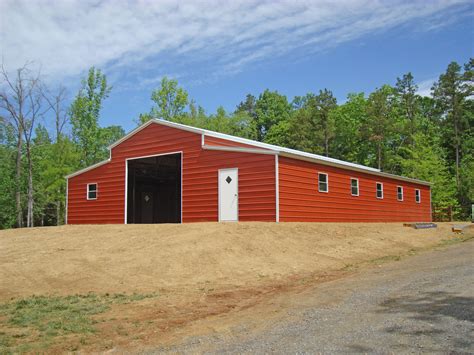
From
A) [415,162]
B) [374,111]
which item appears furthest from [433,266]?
[374,111]

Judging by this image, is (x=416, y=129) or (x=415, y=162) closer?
(x=415, y=162)

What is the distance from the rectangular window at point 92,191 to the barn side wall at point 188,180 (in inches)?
8.6

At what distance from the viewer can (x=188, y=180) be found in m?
19.4

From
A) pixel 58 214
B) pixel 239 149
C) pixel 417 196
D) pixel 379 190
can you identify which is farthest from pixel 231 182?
pixel 58 214

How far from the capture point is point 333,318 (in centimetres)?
648

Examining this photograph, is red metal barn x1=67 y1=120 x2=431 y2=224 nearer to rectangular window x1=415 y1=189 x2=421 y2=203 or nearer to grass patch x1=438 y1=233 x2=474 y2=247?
rectangular window x1=415 y1=189 x2=421 y2=203

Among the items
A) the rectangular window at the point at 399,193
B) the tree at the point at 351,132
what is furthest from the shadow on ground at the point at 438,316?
the tree at the point at 351,132

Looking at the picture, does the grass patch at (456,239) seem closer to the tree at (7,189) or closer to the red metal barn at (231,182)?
the red metal barn at (231,182)

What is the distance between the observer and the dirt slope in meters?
10.4

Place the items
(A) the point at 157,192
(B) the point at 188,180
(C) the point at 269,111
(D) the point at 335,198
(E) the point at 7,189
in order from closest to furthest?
1. (B) the point at 188,180
2. (D) the point at 335,198
3. (A) the point at 157,192
4. (E) the point at 7,189
5. (C) the point at 269,111

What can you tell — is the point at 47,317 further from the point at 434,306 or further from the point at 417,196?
the point at 417,196

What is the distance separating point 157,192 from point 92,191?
6.40 meters

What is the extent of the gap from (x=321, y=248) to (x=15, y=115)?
27.1 m

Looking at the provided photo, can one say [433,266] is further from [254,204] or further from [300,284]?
[254,204]
